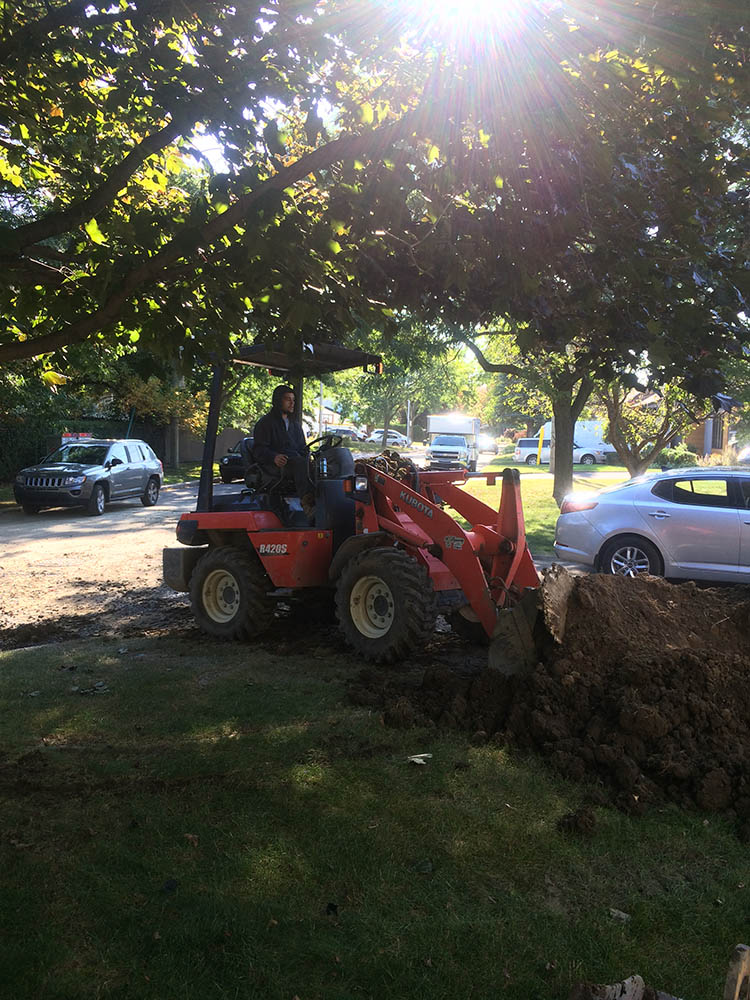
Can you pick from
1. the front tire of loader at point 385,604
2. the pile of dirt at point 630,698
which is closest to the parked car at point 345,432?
the front tire of loader at point 385,604

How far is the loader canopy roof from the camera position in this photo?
6.66 m

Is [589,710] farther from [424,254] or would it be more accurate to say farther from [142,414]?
[142,414]

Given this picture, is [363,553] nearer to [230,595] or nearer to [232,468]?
[230,595]

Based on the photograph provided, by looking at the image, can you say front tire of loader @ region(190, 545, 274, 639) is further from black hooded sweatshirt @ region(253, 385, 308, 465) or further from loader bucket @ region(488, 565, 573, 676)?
loader bucket @ region(488, 565, 573, 676)

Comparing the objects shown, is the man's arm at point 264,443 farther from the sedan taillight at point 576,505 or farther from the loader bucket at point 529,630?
the sedan taillight at point 576,505

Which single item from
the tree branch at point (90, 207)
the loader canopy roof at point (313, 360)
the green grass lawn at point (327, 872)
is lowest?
the green grass lawn at point (327, 872)

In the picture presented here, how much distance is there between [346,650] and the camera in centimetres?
711

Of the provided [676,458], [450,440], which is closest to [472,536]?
[450,440]

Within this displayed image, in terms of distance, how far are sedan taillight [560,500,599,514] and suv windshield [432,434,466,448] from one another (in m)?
28.2

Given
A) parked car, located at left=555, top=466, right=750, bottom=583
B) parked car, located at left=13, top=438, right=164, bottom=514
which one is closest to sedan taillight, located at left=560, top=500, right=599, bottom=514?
parked car, located at left=555, top=466, right=750, bottom=583

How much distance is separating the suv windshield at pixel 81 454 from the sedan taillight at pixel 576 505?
520 inches

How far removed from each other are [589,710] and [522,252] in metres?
2.72

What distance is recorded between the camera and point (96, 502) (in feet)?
63.6

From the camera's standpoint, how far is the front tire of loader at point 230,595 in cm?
753
